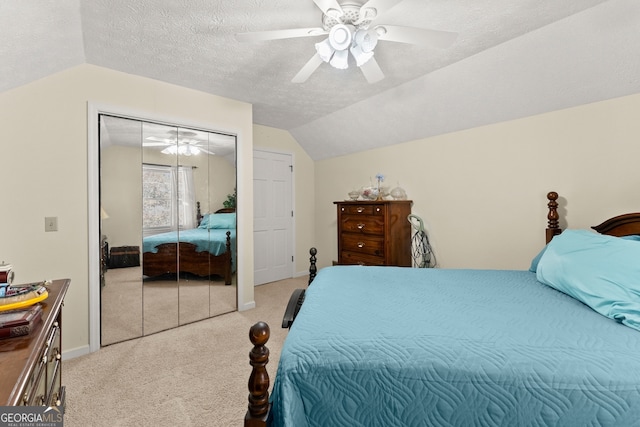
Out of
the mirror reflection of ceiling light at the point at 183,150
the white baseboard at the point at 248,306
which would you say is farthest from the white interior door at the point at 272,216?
the mirror reflection of ceiling light at the point at 183,150

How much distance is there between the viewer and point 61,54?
2113 millimetres

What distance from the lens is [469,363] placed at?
0.95 meters

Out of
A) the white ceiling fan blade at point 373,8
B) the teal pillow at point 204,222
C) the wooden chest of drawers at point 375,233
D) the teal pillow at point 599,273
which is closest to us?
the teal pillow at point 599,273

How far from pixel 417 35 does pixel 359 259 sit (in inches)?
95.7

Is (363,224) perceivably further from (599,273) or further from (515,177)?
(599,273)

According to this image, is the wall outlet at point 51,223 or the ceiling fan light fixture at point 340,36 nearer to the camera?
the ceiling fan light fixture at point 340,36

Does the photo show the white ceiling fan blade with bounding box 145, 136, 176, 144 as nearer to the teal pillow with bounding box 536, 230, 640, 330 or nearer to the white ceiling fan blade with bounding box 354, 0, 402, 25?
the white ceiling fan blade with bounding box 354, 0, 402, 25

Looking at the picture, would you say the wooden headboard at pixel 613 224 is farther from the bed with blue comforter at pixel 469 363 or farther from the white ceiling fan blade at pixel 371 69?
the white ceiling fan blade at pixel 371 69

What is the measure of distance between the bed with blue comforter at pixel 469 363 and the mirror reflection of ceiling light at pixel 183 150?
7.55ft

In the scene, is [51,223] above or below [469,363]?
above

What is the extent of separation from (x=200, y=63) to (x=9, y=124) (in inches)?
57.2

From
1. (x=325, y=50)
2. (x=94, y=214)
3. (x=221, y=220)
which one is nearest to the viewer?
(x=325, y=50)

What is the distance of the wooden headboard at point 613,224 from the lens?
1940 millimetres

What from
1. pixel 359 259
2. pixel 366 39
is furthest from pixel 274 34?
pixel 359 259
